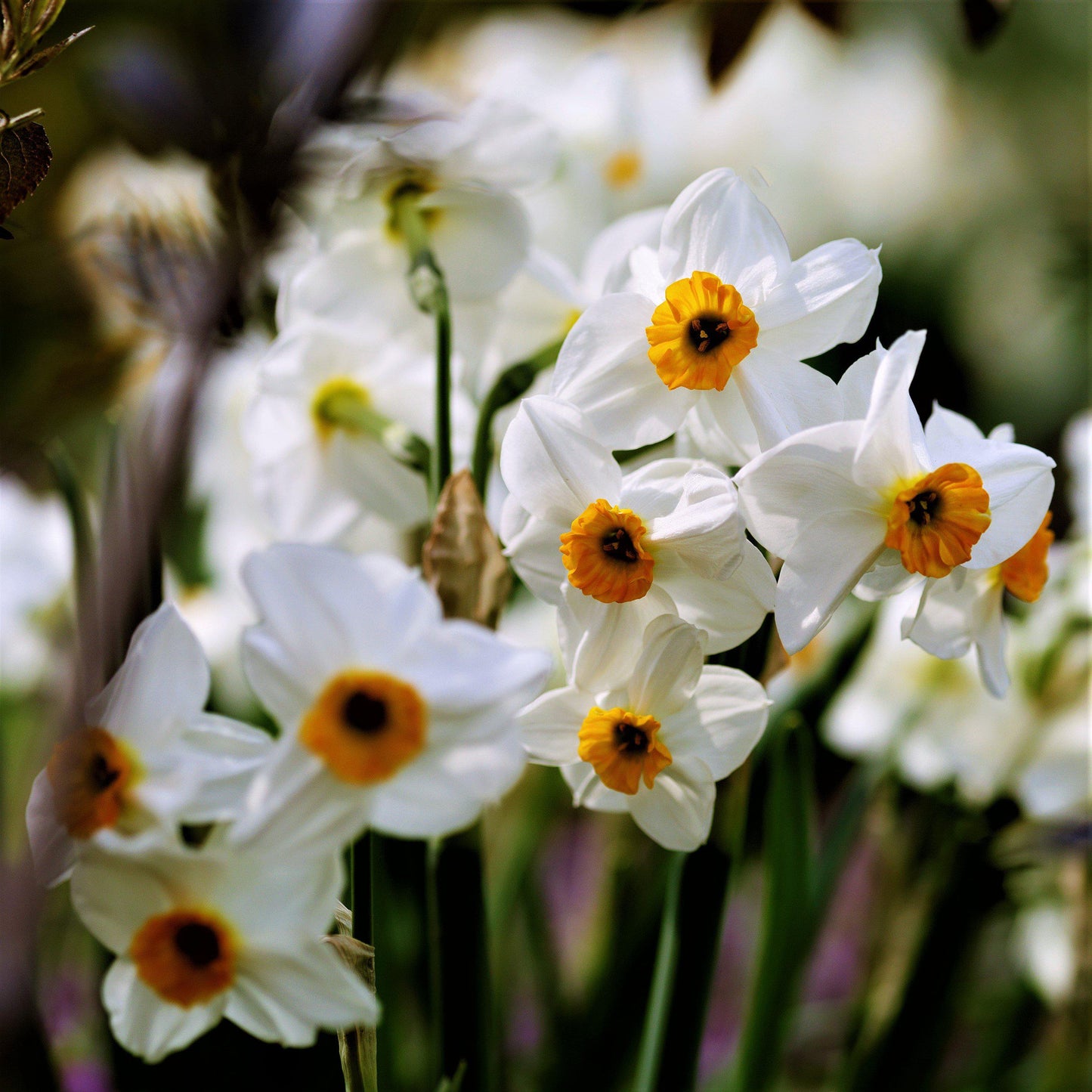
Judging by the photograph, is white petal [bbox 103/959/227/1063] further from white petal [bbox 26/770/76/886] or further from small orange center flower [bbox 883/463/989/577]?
small orange center flower [bbox 883/463/989/577]

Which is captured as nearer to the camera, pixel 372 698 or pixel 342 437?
pixel 372 698

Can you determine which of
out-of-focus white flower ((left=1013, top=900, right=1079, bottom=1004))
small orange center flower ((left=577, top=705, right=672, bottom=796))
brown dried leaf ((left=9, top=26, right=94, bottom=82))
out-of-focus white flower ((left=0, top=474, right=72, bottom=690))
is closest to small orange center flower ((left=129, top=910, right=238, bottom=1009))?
small orange center flower ((left=577, top=705, right=672, bottom=796))

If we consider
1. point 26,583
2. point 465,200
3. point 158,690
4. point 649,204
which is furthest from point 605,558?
point 649,204

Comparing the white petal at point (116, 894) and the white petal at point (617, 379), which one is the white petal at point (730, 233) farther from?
the white petal at point (116, 894)

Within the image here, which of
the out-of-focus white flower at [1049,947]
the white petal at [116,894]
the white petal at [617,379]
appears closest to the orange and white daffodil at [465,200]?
the white petal at [617,379]

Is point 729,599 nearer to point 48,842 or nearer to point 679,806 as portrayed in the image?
point 679,806

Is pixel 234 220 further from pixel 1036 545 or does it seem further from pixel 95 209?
pixel 95 209

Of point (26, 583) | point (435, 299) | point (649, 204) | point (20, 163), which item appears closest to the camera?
point (20, 163)

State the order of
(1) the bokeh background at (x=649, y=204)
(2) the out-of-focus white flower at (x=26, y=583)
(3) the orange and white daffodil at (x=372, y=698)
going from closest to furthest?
(3) the orange and white daffodil at (x=372, y=698) < (1) the bokeh background at (x=649, y=204) < (2) the out-of-focus white flower at (x=26, y=583)
